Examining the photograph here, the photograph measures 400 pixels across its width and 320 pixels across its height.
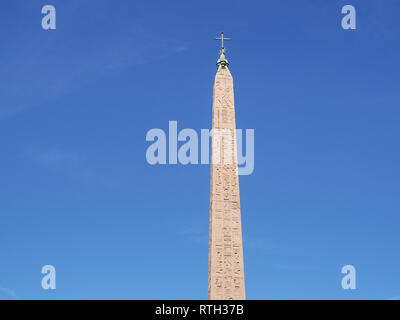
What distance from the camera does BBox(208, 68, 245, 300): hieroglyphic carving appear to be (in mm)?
30098

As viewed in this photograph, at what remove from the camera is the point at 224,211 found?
3148 centimetres

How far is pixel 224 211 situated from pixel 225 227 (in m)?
0.73

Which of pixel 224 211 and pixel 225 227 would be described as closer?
pixel 225 227

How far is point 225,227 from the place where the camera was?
3127 cm

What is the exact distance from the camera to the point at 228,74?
116 ft

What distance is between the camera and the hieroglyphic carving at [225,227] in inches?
1185

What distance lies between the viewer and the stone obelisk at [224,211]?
30156mm

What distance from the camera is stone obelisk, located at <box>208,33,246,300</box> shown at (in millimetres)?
30156

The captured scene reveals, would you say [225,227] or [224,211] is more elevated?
[224,211]
